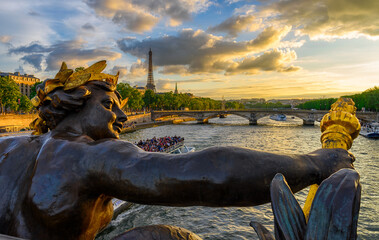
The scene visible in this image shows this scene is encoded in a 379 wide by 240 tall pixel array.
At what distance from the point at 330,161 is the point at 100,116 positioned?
1077mm

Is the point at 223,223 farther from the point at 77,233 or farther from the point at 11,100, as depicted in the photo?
the point at 11,100

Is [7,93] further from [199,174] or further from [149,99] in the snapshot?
[199,174]

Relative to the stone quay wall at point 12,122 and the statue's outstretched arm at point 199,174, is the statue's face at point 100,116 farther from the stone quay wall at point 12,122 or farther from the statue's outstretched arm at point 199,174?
the stone quay wall at point 12,122

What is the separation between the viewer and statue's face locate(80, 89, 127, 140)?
4.37 ft

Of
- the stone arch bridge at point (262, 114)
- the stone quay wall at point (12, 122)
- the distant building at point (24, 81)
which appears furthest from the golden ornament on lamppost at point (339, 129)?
the distant building at point (24, 81)

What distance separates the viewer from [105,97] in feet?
4.62

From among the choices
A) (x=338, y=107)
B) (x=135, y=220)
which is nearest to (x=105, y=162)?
(x=338, y=107)

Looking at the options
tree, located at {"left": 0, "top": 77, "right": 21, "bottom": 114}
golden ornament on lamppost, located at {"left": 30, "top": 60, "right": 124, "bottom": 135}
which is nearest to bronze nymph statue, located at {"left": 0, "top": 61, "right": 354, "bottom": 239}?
golden ornament on lamppost, located at {"left": 30, "top": 60, "right": 124, "bottom": 135}

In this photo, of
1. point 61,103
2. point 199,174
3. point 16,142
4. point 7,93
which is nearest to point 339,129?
point 199,174

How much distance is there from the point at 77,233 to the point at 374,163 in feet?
85.4

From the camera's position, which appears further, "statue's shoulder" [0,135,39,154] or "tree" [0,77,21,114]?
"tree" [0,77,21,114]

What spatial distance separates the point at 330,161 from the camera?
1.03 m

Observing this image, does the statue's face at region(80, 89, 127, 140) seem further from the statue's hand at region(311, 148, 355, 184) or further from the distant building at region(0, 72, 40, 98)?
the distant building at region(0, 72, 40, 98)

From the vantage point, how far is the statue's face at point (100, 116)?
1331 mm
